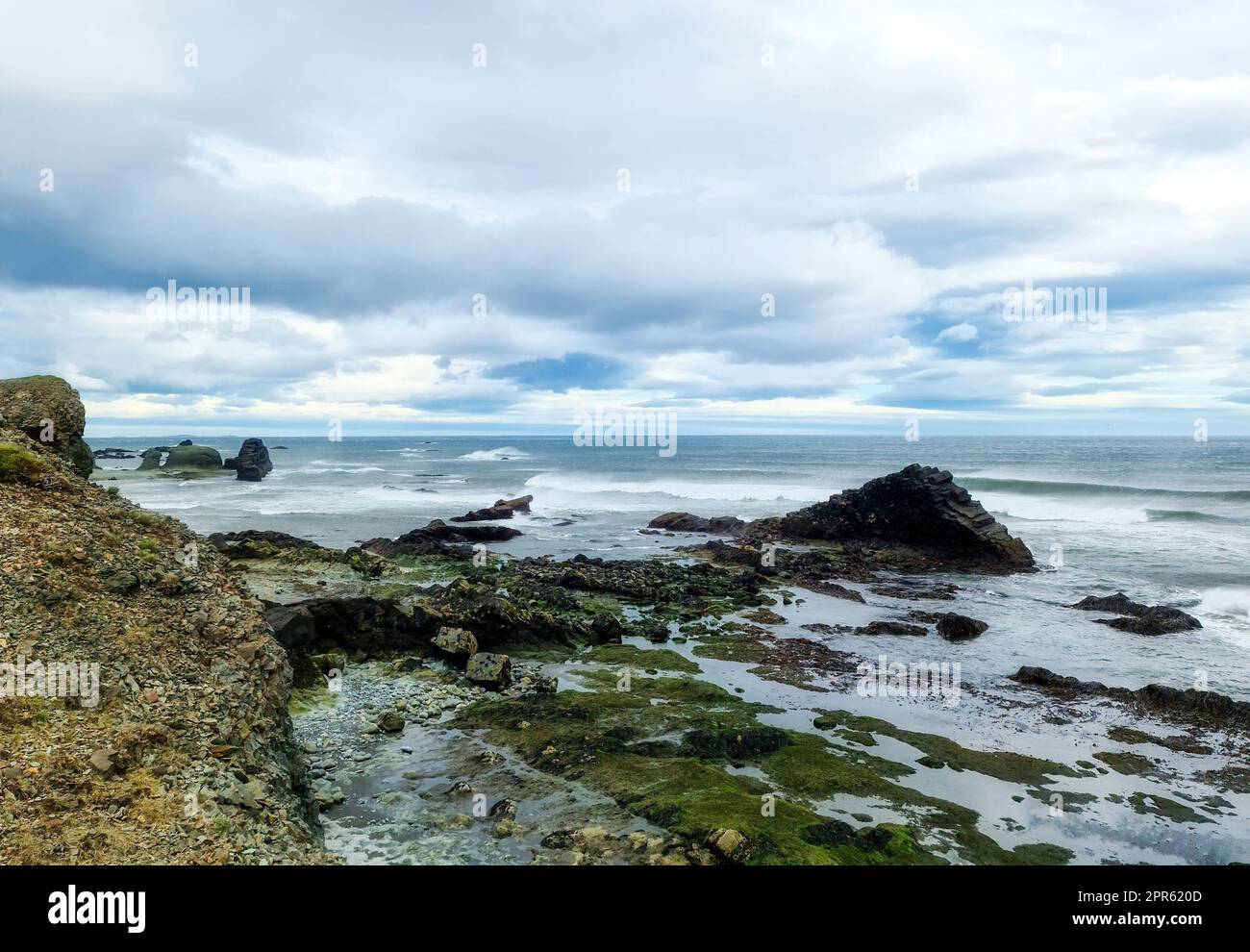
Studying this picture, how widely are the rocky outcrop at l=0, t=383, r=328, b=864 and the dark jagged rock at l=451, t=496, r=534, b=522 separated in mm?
40084

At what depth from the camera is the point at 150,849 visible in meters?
6.92

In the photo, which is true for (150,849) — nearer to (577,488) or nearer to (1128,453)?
(577,488)

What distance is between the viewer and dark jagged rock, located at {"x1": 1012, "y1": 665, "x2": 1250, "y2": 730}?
15.9 m

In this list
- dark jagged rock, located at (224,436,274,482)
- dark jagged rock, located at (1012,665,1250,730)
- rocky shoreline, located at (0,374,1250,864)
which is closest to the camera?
rocky shoreline, located at (0,374,1250,864)

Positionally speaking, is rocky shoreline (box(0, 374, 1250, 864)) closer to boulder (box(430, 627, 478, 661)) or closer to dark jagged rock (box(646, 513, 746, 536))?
boulder (box(430, 627, 478, 661))

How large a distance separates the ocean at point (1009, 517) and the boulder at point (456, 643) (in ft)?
39.6

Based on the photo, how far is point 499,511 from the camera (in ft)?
182

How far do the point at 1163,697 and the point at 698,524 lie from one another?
111ft

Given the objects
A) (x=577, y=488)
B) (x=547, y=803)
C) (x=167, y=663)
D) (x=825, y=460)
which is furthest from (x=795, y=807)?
(x=825, y=460)

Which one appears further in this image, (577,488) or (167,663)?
(577,488)

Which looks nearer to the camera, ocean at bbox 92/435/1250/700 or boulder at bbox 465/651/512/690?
boulder at bbox 465/651/512/690

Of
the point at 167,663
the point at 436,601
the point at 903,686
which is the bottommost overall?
the point at 903,686

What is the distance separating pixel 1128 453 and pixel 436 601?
149309 millimetres

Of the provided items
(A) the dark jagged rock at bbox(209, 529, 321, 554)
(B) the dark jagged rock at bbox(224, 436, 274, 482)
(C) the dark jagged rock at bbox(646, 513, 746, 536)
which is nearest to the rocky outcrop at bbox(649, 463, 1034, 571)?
(C) the dark jagged rock at bbox(646, 513, 746, 536)
